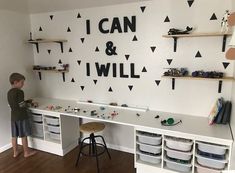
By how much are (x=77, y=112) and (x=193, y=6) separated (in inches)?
77.0

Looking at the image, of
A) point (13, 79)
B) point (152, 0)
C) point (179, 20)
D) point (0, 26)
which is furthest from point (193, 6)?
point (0, 26)

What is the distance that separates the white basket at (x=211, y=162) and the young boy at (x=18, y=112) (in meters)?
2.31

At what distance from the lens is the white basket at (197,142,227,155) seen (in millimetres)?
2030

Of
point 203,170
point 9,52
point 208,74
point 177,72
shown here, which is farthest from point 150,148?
point 9,52

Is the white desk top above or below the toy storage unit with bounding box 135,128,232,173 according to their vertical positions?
above

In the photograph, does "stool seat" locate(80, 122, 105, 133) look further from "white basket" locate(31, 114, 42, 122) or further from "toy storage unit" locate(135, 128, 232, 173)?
"white basket" locate(31, 114, 42, 122)

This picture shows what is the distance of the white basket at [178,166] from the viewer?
2236mm

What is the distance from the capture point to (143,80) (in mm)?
2795

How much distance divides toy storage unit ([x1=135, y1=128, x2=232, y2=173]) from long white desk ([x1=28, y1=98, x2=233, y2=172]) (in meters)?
0.03

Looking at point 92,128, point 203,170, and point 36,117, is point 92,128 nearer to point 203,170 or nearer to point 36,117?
point 36,117

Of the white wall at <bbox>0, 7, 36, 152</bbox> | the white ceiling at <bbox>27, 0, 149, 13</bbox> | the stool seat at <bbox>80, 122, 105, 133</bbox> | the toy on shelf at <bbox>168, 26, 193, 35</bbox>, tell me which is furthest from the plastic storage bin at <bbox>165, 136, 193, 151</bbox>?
the white wall at <bbox>0, 7, 36, 152</bbox>

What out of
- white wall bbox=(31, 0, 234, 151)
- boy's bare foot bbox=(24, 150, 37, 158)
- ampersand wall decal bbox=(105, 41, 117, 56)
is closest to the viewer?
white wall bbox=(31, 0, 234, 151)

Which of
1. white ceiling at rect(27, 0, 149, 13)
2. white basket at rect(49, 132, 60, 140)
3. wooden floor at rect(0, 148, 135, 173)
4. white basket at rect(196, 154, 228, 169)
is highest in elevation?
white ceiling at rect(27, 0, 149, 13)

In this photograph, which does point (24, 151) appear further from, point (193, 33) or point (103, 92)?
point (193, 33)
